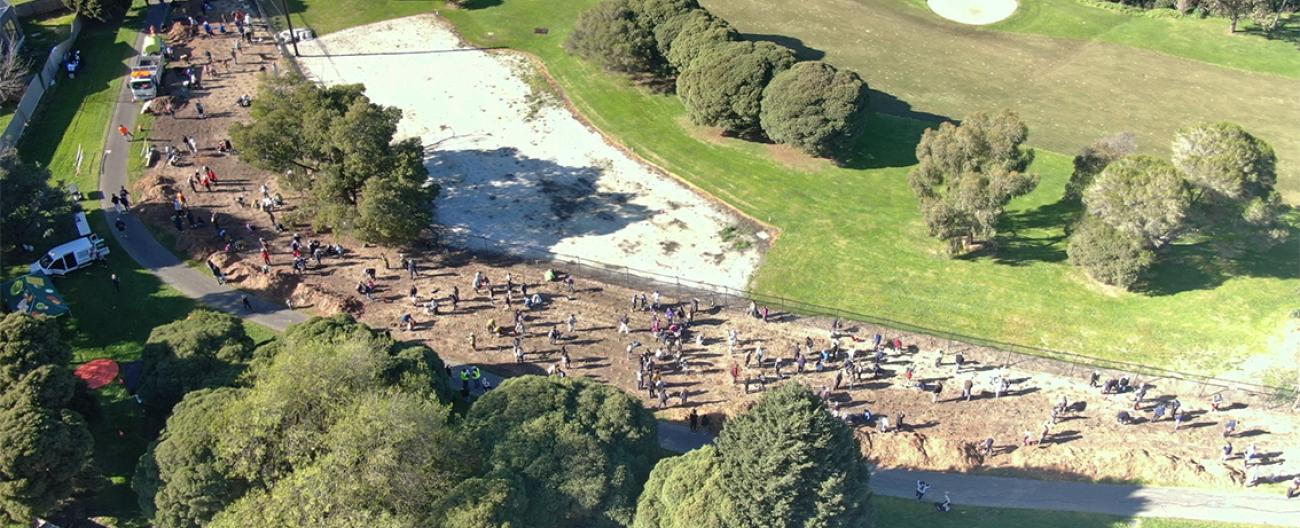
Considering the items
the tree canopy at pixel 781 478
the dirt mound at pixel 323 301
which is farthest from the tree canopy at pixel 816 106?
the tree canopy at pixel 781 478

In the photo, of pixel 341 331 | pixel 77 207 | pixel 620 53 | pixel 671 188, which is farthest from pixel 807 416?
pixel 77 207

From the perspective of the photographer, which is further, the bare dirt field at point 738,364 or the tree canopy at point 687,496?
the bare dirt field at point 738,364

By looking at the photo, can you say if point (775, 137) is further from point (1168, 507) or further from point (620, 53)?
point (1168, 507)

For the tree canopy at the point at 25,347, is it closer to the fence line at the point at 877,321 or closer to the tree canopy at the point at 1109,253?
the fence line at the point at 877,321

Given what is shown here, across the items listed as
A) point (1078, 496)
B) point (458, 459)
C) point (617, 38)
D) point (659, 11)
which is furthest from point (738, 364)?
point (659, 11)

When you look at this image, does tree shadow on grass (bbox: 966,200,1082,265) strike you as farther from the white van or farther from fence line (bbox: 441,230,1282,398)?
the white van

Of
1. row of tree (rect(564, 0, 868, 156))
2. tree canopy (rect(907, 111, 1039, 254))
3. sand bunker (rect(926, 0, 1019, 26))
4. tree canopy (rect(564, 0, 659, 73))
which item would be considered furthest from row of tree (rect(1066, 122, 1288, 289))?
sand bunker (rect(926, 0, 1019, 26))
